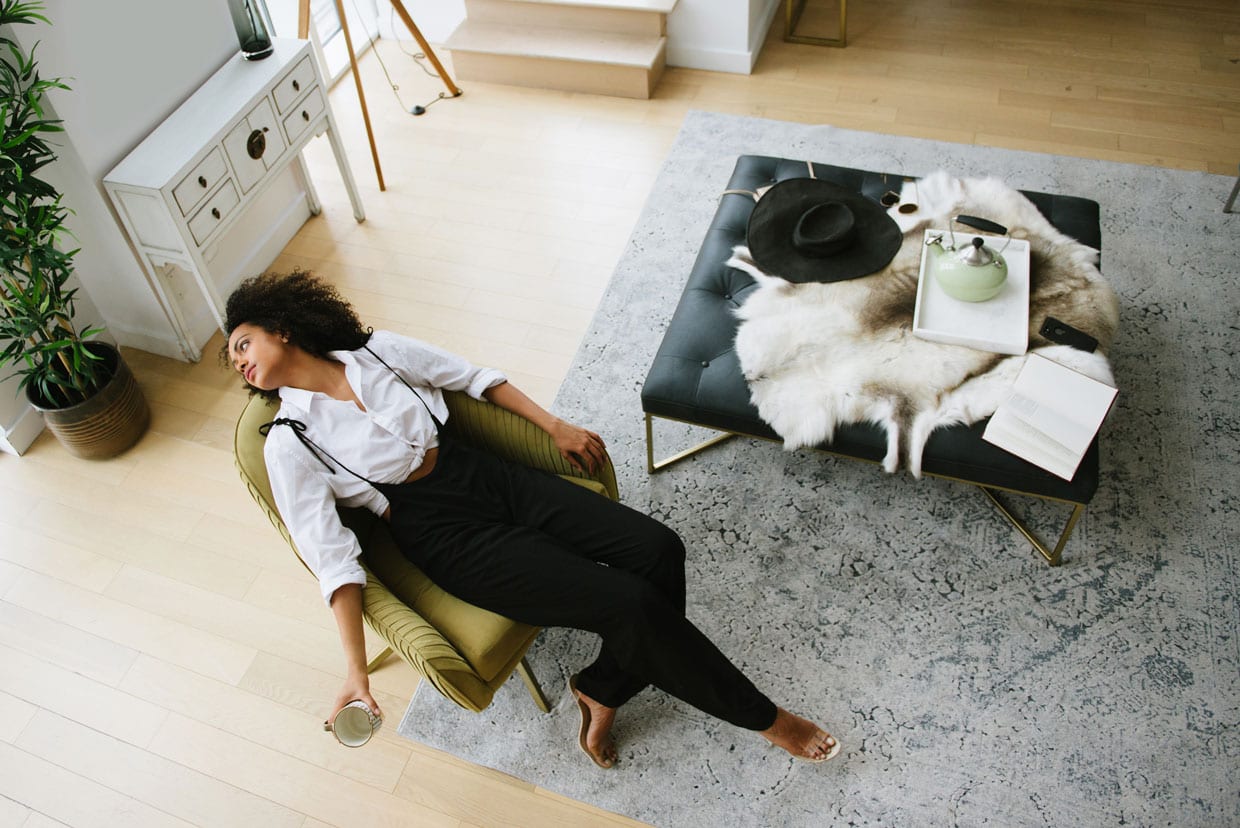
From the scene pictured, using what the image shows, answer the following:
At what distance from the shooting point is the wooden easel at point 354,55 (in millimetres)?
3051

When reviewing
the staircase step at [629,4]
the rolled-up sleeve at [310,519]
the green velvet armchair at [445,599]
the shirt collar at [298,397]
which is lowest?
the green velvet armchair at [445,599]

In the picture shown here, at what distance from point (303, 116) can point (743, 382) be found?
1670 mm

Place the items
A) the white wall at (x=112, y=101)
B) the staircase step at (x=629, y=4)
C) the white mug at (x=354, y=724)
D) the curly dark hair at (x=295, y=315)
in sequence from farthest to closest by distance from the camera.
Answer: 1. the staircase step at (x=629, y=4)
2. the white wall at (x=112, y=101)
3. the curly dark hair at (x=295, y=315)
4. the white mug at (x=354, y=724)

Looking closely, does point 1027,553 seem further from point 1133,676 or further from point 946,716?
point 946,716

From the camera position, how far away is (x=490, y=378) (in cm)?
203

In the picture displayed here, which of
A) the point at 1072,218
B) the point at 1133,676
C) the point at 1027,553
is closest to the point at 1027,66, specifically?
the point at 1072,218

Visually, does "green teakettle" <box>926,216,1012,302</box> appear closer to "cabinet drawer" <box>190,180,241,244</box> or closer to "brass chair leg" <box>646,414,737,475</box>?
"brass chair leg" <box>646,414,737,475</box>

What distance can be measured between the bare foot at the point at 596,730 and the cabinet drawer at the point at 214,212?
1.59 metres

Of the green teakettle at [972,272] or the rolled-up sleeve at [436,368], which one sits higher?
the rolled-up sleeve at [436,368]

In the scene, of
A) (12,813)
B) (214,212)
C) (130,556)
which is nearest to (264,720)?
(12,813)

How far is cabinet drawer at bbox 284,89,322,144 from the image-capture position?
2818 millimetres

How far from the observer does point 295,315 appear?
1.87 metres

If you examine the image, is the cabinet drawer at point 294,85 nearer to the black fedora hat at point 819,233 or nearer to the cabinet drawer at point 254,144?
the cabinet drawer at point 254,144

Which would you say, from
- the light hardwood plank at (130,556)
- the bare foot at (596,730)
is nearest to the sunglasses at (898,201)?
the bare foot at (596,730)
